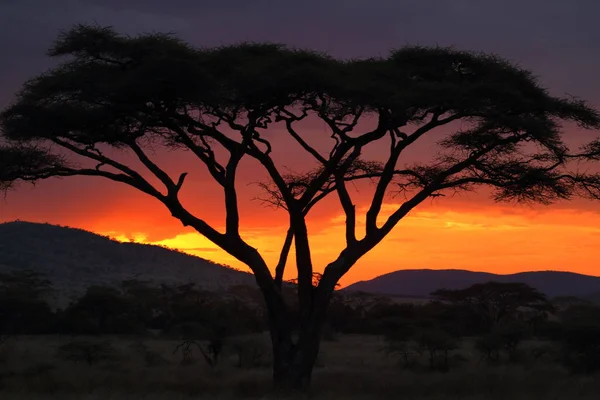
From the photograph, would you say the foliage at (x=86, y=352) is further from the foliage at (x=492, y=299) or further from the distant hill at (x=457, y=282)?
the distant hill at (x=457, y=282)

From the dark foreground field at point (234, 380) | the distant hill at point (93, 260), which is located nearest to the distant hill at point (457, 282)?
the distant hill at point (93, 260)

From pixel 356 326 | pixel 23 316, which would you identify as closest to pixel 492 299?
pixel 356 326

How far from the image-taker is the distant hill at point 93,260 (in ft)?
314

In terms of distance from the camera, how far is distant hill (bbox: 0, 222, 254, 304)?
95.8 meters

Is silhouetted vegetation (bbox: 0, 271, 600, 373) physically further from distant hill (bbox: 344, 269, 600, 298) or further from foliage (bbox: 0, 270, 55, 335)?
distant hill (bbox: 344, 269, 600, 298)

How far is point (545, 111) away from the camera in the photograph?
61.7ft

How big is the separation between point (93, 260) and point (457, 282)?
305 ft

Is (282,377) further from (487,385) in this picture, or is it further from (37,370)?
(37,370)

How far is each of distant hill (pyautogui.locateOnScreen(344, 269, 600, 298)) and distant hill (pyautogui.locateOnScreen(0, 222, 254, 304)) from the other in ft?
217

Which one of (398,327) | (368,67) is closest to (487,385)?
(368,67)

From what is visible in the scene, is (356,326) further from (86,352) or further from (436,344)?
(86,352)

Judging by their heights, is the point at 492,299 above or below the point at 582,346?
above

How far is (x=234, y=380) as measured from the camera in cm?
2131

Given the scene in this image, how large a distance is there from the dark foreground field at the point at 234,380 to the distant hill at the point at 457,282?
462ft
